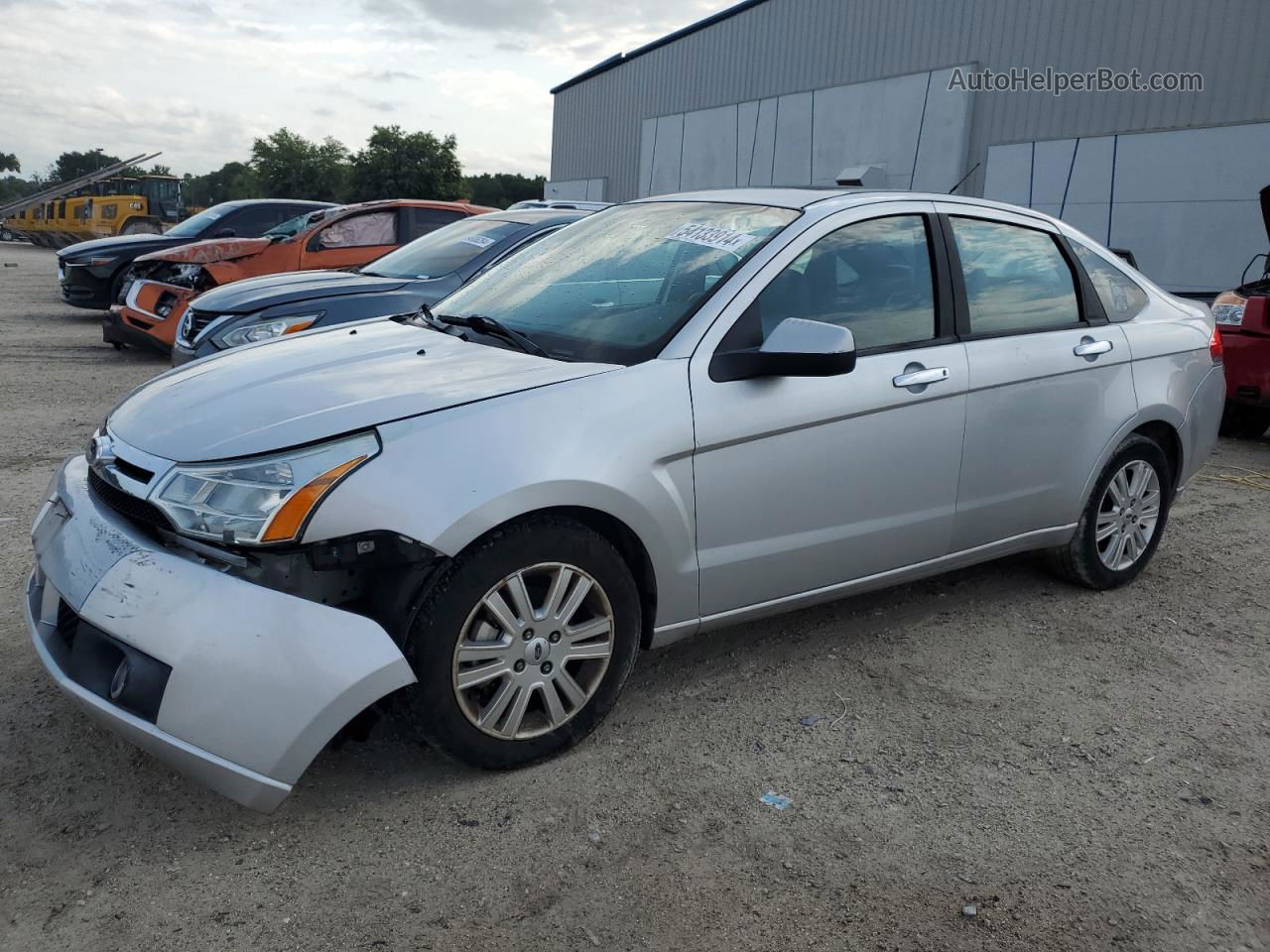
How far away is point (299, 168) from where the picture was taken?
91.3 meters

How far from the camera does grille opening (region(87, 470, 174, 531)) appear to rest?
2.72m

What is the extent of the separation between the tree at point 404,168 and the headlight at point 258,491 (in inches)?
2977

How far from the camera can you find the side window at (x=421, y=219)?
10812 millimetres

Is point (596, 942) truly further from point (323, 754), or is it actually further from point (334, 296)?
point (334, 296)

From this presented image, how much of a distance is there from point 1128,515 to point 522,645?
3006 millimetres

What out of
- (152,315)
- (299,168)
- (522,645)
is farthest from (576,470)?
(299,168)

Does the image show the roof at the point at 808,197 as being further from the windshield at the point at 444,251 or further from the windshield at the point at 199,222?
the windshield at the point at 199,222

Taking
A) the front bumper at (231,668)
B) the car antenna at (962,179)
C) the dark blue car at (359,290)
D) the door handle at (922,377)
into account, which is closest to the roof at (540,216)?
the dark blue car at (359,290)

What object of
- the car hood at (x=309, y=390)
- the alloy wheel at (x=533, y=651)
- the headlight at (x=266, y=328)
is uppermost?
the car hood at (x=309, y=390)

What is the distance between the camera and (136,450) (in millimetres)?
2900

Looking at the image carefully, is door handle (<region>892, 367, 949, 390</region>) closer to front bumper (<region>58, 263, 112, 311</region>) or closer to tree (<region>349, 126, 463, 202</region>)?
front bumper (<region>58, 263, 112, 311</region>)

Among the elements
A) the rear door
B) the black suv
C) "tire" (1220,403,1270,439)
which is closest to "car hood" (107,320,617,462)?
the rear door

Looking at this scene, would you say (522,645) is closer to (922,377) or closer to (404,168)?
(922,377)

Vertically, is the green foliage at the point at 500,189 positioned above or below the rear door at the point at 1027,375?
above
